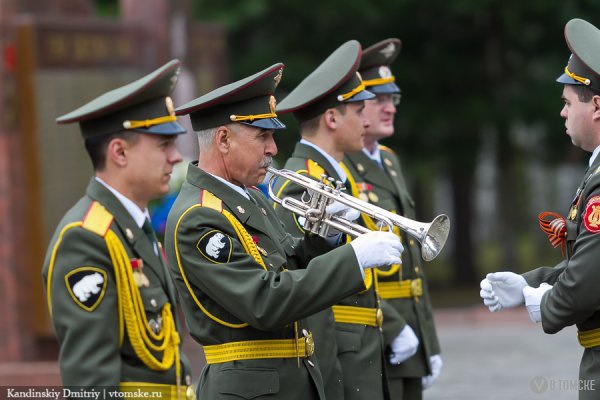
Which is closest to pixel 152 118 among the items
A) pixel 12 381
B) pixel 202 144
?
pixel 202 144

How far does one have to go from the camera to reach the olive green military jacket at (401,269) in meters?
6.75

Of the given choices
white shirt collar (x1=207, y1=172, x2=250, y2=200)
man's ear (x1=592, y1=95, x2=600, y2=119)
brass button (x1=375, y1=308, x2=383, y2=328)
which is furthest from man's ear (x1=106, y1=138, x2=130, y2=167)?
man's ear (x1=592, y1=95, x2=600, y2=119)

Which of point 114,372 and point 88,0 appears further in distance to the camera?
point 88,0

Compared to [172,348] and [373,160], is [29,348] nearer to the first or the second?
[373,160]

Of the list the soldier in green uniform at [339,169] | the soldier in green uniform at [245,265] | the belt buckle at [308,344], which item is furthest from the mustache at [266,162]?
the soldier in green uniform at [339,169]

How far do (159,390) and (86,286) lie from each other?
0.60 m

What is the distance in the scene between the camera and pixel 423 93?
18672 millimetres

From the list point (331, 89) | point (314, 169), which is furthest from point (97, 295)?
point (331, 89)

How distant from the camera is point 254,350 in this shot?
16.0 feet

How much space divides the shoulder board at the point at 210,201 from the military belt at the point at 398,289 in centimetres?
209

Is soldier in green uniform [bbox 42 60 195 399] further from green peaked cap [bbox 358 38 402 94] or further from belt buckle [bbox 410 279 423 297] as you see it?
green peaked cap [bbox 358 38 402 94]

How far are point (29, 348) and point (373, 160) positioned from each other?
205 inches

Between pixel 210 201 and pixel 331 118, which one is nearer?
pixel 210 201

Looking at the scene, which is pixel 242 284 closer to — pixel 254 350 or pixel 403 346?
pixel 254 350
